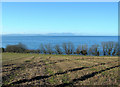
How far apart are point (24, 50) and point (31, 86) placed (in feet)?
60.1

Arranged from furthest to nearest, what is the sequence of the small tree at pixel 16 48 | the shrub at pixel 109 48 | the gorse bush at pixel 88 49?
the small tree at pixel 16 48 < the gorse bush at pixel 88 49 < the shrub at pixel 109 48

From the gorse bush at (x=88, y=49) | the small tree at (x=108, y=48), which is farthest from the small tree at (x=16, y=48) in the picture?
the small tree at (x=108, y=48)

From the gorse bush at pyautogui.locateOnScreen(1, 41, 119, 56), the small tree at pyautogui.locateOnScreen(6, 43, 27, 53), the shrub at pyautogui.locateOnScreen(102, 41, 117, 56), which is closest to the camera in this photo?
the shrub at pyautogui.locateOnScreen(102, 41, 117, 56)

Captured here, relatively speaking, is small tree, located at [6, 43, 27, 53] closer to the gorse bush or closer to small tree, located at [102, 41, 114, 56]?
the gorse bush

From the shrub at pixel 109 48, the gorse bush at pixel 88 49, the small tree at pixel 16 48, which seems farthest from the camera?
the small tree at pixel 16 48

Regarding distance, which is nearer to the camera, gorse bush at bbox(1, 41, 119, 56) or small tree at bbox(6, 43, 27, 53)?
gorse bush at bbox(1, 41, 119, 56)

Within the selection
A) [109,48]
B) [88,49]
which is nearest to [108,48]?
[109,48]

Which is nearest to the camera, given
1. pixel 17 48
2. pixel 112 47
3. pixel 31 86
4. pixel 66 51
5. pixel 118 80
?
pixel 31 86

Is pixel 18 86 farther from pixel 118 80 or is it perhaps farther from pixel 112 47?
pixel 112 47

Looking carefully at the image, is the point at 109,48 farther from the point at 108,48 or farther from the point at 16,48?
the point at 16,48

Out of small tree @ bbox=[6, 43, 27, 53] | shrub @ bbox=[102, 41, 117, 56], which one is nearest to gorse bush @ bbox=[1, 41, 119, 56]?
shrub @ bbox=[102, 41, 117, 56]

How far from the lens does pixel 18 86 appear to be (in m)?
4.73

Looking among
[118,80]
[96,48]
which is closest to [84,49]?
[96,48]

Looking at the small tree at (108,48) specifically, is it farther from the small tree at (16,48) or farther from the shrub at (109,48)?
the small tree at (16,48)
